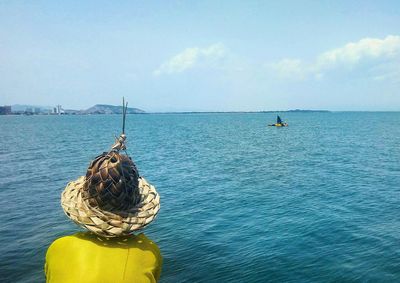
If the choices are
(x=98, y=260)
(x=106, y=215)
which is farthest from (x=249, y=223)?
(x=98, y=260)

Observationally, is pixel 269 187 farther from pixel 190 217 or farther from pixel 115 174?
pixel 115 174

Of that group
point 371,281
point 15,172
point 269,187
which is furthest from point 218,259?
point 15,172

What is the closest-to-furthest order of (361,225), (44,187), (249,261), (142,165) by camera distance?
(249,261) < (361,225) < (44,187) < (142,165)

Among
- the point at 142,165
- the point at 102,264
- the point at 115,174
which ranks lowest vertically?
the point at 142,165

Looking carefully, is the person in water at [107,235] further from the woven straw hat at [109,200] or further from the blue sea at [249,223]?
the blue sea at [249,223]

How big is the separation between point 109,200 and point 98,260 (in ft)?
1.88

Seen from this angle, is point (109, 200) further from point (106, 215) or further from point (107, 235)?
point (107, 235)

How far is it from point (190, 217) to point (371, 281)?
11.7 meters

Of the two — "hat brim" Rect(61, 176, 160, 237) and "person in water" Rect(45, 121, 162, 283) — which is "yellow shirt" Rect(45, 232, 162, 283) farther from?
"hat brim" Rect(61, 176, 160, 237)

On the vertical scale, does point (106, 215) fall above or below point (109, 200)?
below

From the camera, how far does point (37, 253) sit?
1850 cm

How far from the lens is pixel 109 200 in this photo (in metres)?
3.80

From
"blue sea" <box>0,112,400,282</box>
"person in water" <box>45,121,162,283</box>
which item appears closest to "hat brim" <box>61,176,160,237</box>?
"person in water" <box>45,121,162,283</box>

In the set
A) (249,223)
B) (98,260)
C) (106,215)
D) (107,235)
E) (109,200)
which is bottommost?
(249,223)
